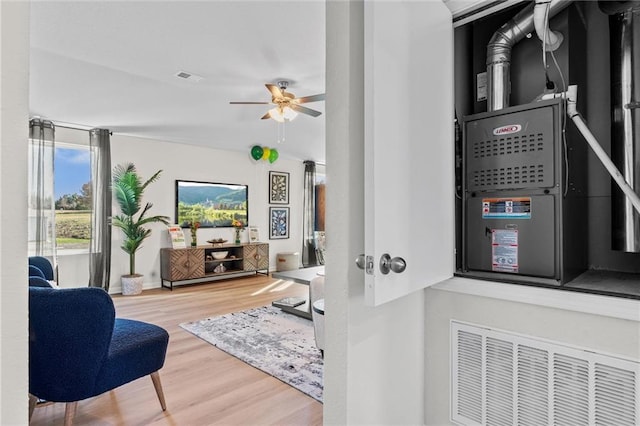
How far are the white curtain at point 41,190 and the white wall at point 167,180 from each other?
Answer: 34cm

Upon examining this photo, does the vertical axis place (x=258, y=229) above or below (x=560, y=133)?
below

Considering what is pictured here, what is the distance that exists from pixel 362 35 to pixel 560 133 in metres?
0.82

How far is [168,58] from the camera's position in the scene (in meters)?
2.88

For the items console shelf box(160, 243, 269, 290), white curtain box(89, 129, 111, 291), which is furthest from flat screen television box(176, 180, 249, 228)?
white curtain box(89, 129, 111, 291)

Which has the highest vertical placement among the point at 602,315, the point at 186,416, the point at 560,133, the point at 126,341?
the point at 560,133

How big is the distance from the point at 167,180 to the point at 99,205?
1.10m

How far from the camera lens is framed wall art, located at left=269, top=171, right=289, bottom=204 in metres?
7.37

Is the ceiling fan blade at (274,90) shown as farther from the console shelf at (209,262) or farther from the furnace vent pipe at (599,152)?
the console shelf at (209,262)

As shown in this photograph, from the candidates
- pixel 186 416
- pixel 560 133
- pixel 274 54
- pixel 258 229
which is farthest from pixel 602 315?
pixel 258 229

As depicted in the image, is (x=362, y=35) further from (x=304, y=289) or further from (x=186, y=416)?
(x=304, y=289)

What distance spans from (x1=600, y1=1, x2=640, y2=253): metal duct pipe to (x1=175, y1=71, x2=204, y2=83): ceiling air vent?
2.90 metres

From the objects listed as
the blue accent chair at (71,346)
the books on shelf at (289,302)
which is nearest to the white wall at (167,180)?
the books on shelf at (289,302)

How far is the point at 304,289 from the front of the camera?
5652mm

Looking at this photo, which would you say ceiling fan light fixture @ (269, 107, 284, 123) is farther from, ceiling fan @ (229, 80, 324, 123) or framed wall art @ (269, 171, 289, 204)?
framed wall art @ (269, 171, 289, 204)
